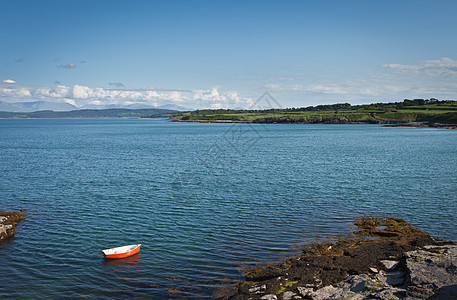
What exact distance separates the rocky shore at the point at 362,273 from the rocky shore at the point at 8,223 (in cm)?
1739

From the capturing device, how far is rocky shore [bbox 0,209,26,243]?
23.3 meters

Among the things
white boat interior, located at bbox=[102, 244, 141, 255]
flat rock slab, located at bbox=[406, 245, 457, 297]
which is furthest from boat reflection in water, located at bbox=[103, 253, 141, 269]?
flat rock slab, located at bbox=[406, 245, 457, 297]

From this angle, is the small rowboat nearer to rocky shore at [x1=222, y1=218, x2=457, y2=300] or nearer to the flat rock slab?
rocky shore at [x1=222, y1=218, x2=457, y2=300]

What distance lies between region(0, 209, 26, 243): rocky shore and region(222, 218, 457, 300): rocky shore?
17.4 meters

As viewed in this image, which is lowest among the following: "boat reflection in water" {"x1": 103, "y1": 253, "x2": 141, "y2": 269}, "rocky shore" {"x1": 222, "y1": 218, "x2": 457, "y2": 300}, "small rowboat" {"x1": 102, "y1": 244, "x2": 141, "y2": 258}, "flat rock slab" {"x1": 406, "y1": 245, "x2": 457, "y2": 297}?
"boat reflection in water" {"x1": 103, "y1": 253, "x2": 141, "y2": 269}

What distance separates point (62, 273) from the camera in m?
18.5

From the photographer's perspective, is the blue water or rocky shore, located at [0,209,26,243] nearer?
the blue water

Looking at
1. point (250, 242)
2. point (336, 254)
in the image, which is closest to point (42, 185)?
point (250, 242)

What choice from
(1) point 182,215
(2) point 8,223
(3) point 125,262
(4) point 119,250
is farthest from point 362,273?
(2) point 8,223

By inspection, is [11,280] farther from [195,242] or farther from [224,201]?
[224,201]

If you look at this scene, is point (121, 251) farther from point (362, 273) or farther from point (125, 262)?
point (362, 273)

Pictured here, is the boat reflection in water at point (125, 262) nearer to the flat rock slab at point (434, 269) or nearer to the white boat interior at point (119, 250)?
the white boat interior at point (119, 250)

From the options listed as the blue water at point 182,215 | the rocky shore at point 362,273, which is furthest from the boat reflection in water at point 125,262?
the rocky shore at point 362,273

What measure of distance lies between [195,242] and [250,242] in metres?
3.74
